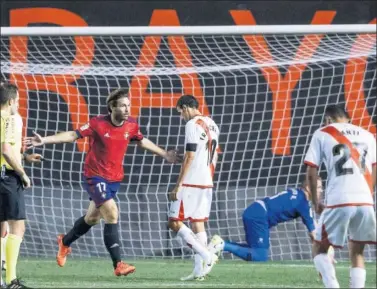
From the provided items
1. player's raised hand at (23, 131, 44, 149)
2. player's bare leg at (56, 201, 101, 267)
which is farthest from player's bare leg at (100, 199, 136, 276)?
player's raised hand at (23, 131, 44, 149)

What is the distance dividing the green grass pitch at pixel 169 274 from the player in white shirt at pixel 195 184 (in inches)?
9.9

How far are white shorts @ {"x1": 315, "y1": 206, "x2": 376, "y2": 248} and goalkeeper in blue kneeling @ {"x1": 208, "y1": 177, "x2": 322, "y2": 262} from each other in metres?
3.73

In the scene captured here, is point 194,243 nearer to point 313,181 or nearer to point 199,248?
point 199,248

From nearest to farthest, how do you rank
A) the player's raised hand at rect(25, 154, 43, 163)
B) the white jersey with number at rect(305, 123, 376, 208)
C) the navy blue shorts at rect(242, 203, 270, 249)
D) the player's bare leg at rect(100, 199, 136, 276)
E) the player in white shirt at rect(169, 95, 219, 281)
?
the white jersey with number at rect(305, 123, 376, 208), the player's raised hand at rect(25, 154, 43, 163), the player's bare leg at rect(100, 199, 136, 276), the player in white shirt at rect(169, 95, 219, 281), the navy blue shorts at rect(242, 203, 270, 249)

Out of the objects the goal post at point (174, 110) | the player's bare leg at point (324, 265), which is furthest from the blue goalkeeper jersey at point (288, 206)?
the player's bare leg at point (324, 265)

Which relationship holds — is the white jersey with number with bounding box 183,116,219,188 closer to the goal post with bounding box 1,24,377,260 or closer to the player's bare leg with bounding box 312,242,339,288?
the player's bare leg with bounding box 312,242,339,288

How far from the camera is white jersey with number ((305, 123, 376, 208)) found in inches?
319

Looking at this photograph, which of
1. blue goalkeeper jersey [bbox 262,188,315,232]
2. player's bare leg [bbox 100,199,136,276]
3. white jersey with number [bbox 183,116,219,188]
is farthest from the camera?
blue goalkeeper jersey [bbox 262,188,315,232]

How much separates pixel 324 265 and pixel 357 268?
22 centimetres

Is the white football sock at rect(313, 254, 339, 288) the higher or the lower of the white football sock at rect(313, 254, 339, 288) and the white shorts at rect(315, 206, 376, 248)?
the lower

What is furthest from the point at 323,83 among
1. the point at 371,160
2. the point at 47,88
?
the point at 371,160

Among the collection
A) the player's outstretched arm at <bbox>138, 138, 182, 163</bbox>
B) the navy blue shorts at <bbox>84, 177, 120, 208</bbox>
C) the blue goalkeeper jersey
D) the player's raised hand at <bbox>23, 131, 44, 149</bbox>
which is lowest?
the blue goalkeeper jersey

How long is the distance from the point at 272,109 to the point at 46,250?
109 inches

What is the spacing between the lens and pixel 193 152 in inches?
399
